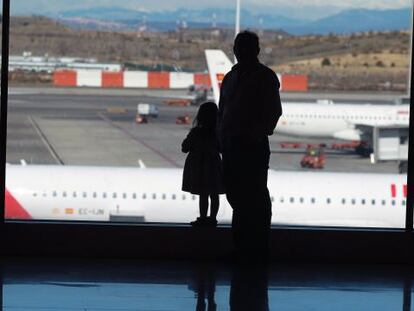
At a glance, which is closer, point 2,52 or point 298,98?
point 2,52

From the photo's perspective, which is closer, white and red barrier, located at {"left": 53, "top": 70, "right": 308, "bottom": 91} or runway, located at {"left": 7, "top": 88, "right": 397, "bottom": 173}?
runway, located at {"left": 7, "top": 88, "right": 397, "bottom": 173}

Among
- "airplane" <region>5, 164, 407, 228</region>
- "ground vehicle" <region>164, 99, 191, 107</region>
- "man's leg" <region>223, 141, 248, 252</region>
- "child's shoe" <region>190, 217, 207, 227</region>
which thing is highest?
"man's leg" <region>223, 141, 248, 252</region>

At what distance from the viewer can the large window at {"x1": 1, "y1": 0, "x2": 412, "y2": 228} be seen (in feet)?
88.6

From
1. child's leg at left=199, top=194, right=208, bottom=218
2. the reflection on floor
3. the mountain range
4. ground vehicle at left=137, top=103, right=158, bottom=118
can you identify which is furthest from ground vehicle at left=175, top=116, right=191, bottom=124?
the reflection on floor

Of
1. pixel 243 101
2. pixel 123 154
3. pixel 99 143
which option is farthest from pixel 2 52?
pixel 99 143

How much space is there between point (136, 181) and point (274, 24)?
850 inches

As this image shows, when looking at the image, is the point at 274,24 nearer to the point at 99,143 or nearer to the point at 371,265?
the point at 99,143

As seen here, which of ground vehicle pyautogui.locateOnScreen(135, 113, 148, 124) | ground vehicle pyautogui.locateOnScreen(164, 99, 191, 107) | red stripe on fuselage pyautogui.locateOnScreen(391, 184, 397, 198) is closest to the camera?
red stripe on fuselage pyautogui.locateOnScreen(391, 184, 397, 198)

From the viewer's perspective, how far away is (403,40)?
114 feet

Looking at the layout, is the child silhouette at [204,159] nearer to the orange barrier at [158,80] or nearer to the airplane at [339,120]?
the airplane at [339,120]

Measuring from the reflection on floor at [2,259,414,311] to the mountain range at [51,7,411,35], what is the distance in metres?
29.4

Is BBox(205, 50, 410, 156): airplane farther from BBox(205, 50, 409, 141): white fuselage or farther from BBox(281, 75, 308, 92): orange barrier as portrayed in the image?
BBox(281, 75, 308, 92): orange barrier

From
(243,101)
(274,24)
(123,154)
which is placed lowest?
(123,154)

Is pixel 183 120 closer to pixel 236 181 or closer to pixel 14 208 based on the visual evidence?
pixel 14 208
